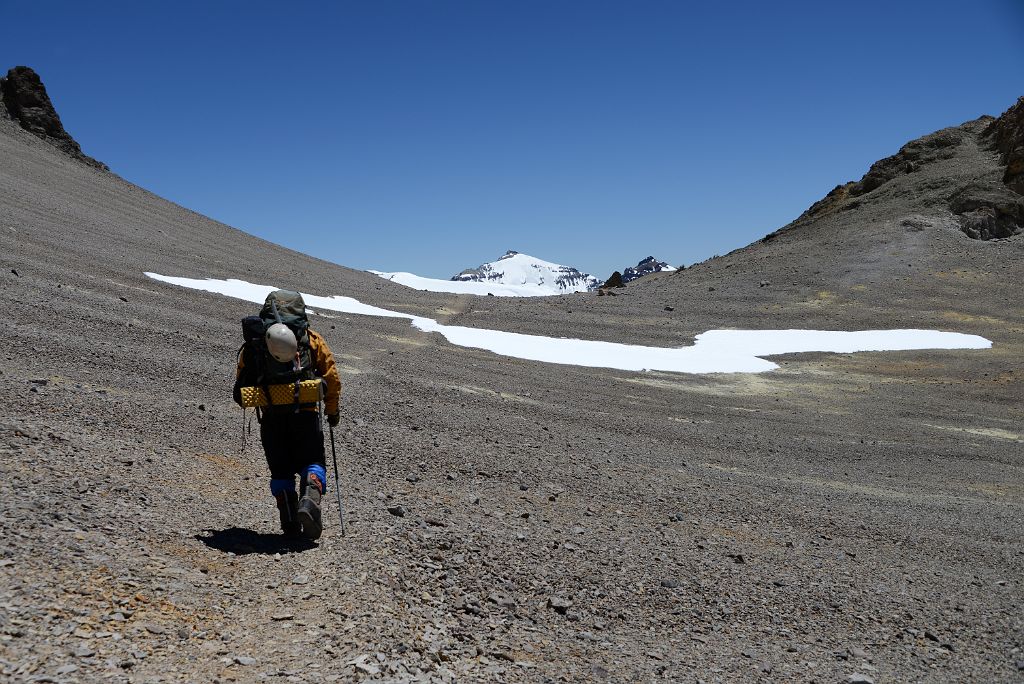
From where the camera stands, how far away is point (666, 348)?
2639cm

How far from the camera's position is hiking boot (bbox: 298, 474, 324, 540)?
5.86 metres

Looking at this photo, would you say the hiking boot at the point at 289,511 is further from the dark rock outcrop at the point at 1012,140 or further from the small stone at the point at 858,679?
the dark rock outcrop at the point at 1012,140

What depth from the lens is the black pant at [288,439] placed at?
20.4 ft

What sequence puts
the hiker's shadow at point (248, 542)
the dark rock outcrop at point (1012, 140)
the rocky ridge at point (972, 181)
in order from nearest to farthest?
the hiker's shadow at point (248, 542) < the rocky ridge at point (972, 181) < the dark rock outcrop at point (1012, 140)

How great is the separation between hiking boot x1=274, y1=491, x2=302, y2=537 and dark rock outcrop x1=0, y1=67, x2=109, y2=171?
45411 mm

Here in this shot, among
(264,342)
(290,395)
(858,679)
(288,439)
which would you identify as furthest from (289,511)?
(858,679)

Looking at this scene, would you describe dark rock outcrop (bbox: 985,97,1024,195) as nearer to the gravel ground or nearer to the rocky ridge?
the rocky ridge

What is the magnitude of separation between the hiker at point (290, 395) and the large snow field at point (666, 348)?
46.6ft

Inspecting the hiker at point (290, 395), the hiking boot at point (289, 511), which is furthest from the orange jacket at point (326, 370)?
the hiking boot at point (289, 511)

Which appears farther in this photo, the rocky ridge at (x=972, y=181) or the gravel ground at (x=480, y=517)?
the rocky ridge at (x=972, y=181)

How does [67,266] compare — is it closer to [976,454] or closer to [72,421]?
[72,421]

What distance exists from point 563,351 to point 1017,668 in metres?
17.7

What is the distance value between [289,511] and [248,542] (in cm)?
39

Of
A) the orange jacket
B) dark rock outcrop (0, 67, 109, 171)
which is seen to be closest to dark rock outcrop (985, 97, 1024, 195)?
the orange jacket
